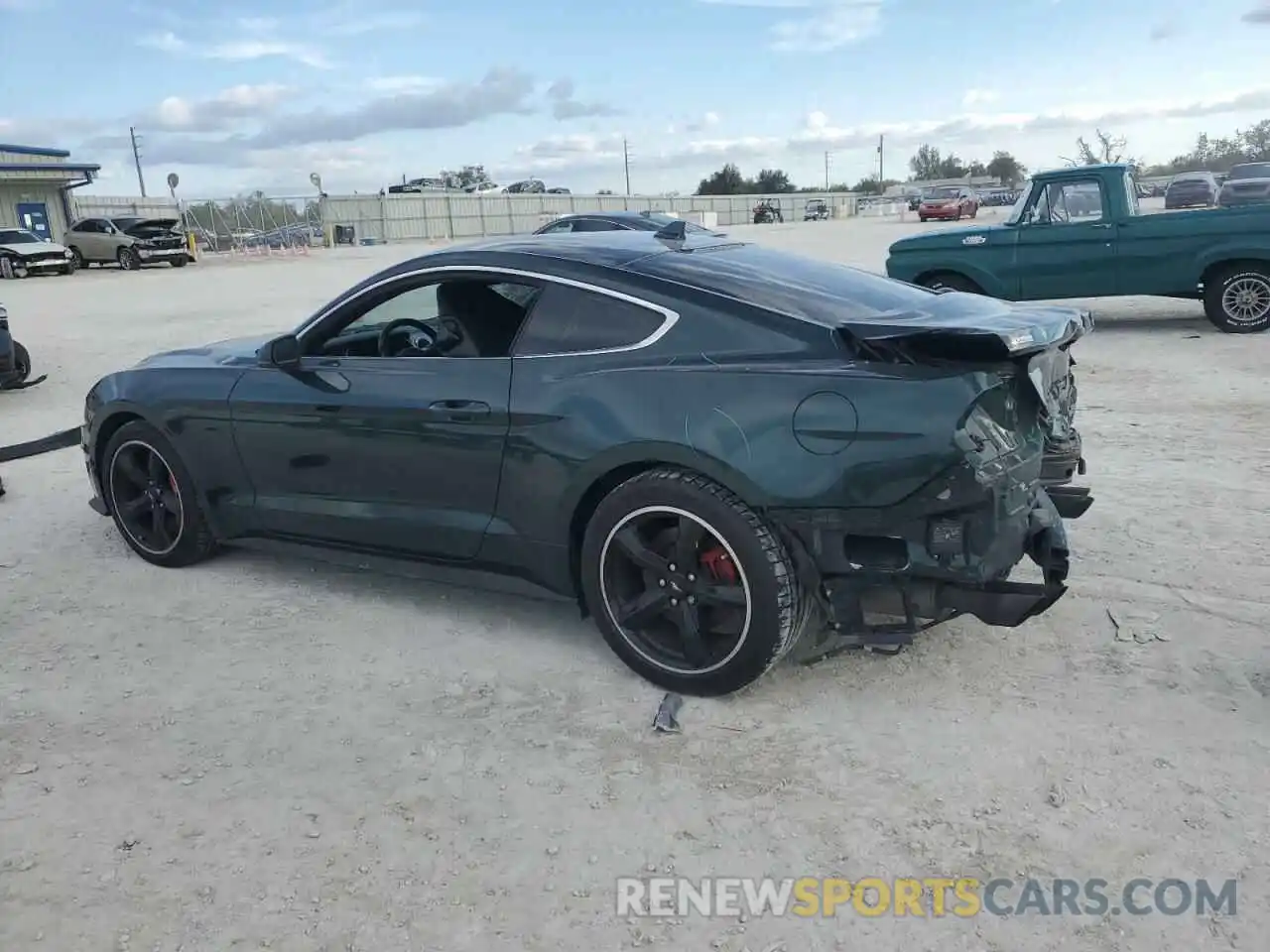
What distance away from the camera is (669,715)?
346 centimetres

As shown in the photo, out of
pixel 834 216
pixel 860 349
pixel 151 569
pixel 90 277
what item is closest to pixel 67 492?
pixel 151 569

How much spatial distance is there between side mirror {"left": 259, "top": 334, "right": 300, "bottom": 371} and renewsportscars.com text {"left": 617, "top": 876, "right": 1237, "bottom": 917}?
275 cm

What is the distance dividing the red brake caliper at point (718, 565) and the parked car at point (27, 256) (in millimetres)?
31696

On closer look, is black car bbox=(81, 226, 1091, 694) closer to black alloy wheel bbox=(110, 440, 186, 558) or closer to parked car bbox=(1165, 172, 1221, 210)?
black alloy wheel bbox=(110, 440, 186, 558)

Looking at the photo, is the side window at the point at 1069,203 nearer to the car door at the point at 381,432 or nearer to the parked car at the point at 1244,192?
the car door at the point at 381,432

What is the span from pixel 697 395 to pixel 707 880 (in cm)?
152

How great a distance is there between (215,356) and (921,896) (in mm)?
4029

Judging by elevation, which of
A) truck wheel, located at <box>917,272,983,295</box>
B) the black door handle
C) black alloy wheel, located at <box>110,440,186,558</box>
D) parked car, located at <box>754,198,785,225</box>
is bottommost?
black alloy wheel, located at <box>110,440,186,558</box>

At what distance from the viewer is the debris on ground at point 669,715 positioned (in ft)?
11.1

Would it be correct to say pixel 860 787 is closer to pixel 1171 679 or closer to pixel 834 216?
pixel 1171 679

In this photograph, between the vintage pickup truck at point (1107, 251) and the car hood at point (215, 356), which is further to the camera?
the vintage pickup truck at point (1107, 251)

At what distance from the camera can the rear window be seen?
359cm

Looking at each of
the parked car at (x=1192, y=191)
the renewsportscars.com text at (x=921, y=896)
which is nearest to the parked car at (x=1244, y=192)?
the parked car at (x=1192, y=191)

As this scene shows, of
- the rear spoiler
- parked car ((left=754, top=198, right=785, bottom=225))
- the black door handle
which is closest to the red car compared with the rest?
parked car ((left=754, top=198, right=785, bottom=225))
